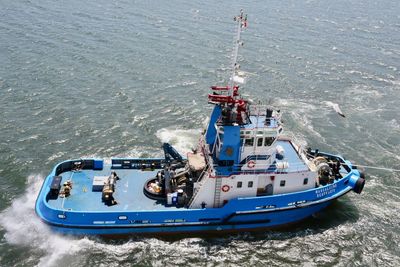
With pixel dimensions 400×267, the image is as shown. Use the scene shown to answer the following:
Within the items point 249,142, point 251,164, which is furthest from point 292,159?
point 249,142

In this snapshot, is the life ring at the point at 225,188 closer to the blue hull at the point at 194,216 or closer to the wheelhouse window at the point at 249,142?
the blue hull at the point at 194,216

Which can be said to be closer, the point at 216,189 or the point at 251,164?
the point at 216,189

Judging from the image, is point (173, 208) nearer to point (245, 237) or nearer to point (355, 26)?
point (245, 237)

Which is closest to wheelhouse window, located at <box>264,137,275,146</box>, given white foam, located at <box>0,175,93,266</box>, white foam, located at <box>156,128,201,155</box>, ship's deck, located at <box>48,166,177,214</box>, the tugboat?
the tugboat

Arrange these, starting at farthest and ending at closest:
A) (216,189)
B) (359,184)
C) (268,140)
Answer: (359,184) < (268,140) < (216,189)

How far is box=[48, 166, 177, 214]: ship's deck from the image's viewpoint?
2008cm

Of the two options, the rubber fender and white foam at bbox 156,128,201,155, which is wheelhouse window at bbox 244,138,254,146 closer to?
the rubber fender

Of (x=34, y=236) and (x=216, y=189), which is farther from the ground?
(x=216, y=189)

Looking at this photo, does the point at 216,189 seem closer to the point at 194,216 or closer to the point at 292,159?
the point at 194,216

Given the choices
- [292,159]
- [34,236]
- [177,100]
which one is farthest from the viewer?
[177,100]

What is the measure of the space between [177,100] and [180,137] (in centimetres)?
610

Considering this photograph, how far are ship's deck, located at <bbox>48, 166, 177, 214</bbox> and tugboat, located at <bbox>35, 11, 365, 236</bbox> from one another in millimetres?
48

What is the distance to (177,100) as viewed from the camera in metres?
35.0

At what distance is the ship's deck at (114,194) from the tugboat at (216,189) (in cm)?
5
